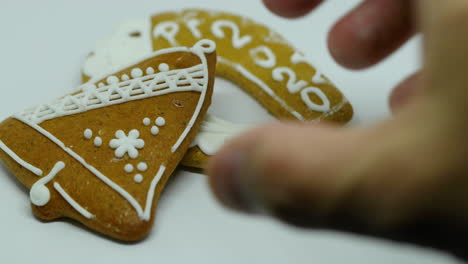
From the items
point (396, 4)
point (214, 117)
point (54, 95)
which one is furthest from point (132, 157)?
point (396, 4)

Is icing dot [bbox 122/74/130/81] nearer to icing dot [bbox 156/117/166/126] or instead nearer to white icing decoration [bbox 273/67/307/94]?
icing dot [bbox 156/117/166/126]

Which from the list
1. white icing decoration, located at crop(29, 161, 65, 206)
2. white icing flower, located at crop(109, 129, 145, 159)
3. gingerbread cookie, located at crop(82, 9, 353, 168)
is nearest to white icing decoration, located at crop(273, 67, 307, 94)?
gingerbread cookie, located at crop(82, 9, 353, 168)

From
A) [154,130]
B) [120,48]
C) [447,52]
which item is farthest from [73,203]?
[447,52]

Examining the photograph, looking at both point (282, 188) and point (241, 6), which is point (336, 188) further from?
point (241, 6)

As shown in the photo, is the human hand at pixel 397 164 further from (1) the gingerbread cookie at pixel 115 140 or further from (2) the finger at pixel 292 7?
(2) the finger at pixel 292 7

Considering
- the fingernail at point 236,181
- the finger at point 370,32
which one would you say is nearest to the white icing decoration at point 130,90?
the finger at point 370,32

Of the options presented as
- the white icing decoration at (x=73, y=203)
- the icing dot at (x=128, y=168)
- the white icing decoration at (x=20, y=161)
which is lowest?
the white icing decoration at (x=20, y=161)

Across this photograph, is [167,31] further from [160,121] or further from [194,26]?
[160,121]
